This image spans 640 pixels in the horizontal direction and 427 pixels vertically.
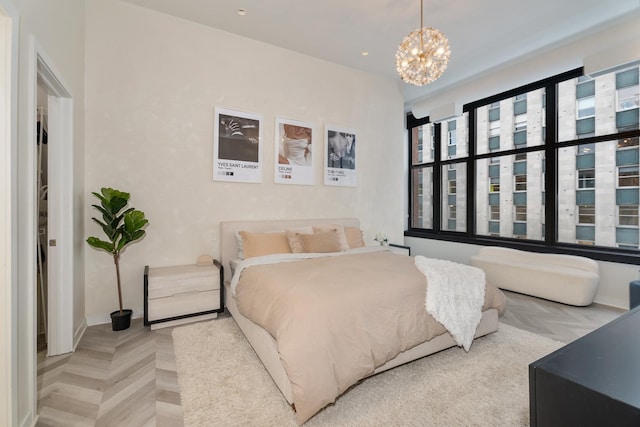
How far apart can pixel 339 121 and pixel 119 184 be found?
3.09 m

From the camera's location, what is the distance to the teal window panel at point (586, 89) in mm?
3855

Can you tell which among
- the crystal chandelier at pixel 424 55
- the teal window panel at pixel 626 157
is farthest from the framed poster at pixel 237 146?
the teal window panel at pixel 626 157

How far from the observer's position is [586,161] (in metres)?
3.89

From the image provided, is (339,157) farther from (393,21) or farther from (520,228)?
(520,228)

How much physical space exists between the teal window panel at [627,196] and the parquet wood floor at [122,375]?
137 centimetres

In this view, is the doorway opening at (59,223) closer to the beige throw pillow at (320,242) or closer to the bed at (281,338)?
the bed at (281,338)

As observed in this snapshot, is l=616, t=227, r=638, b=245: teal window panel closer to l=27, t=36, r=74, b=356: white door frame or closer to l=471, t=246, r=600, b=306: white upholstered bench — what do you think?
l=471, t=246, r=600, b=306: white upholstered bench

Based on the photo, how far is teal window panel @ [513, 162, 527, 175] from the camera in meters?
4.48

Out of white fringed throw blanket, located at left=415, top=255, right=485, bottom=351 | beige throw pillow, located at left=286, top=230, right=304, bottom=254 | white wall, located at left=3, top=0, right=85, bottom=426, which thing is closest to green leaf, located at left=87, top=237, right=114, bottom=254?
Answer: white wall, located at left=3, top=0, right=85, bottom=426

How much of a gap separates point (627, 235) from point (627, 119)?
4.70 ft

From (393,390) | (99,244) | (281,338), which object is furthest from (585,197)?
A: (99,244)

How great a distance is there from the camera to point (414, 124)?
598cm

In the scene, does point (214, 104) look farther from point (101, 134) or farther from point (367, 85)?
point (367, 85)

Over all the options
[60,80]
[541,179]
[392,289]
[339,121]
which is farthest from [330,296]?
[541,179]
